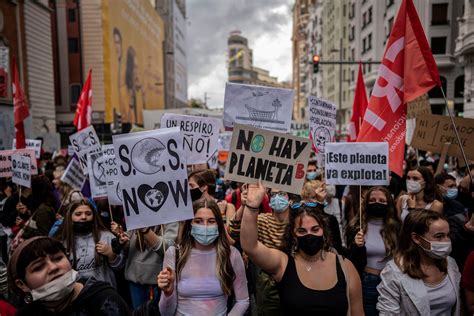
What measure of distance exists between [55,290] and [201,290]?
1165mm

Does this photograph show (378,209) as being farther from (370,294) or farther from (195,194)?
(195,194)

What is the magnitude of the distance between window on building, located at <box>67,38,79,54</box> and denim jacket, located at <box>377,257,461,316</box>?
3870cm

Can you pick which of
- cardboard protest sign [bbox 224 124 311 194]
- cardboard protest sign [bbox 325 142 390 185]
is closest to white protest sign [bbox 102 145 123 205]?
cardboard protest sign [bbox 224 124 311 194]

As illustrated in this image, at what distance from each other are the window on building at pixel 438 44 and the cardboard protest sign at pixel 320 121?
1141 inches

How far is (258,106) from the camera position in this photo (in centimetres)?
521

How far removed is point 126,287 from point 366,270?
8.03 feet

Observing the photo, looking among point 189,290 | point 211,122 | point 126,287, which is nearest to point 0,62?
point 211,122

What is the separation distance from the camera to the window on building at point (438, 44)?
3083 centimetres

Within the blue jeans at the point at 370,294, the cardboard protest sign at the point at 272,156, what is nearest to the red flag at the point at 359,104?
the blue jeans at the point at 370,294

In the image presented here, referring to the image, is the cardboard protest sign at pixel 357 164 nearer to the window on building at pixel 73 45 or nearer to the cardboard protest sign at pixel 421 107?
the cardboard protest sign at pixel 421 107

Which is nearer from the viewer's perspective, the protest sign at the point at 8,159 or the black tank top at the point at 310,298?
the black tank top at the point at 310,298

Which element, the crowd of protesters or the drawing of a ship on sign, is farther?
the drawing of a ship on sign

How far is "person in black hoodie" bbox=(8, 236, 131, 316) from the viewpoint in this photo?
2109 mm

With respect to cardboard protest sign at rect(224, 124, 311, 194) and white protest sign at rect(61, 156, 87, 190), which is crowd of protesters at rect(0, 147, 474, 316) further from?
white protest sign at rect(61, 156, 87, 190)
